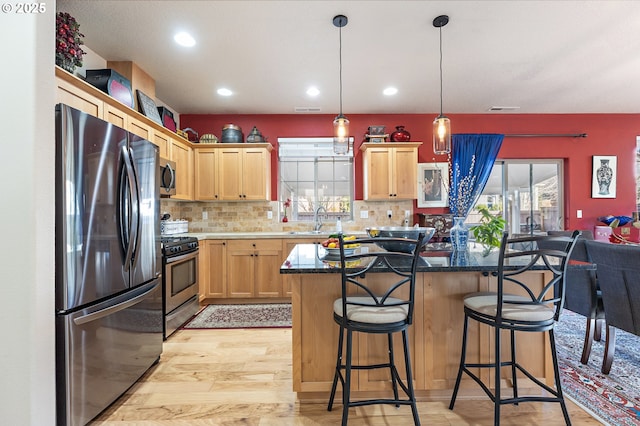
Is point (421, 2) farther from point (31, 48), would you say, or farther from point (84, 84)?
point (84, 84)

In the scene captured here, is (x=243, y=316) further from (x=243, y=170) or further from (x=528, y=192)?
(x=528, y=192)

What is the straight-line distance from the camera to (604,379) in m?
2.04

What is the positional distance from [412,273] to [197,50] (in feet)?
9.34

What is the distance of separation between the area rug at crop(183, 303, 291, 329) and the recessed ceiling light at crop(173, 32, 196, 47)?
282 centimetres

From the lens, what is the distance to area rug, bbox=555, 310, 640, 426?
1721 mm

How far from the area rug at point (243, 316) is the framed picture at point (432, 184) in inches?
104

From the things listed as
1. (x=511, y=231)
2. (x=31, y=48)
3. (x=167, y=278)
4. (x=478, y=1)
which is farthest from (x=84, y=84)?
(x=511, y=231)

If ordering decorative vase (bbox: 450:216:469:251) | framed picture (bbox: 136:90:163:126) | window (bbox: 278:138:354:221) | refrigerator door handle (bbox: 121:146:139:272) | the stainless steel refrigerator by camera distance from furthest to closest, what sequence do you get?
window (bbox: 278:138:354:221)
framed picture (bbox: 136:90:163:126)
decorative vase (bbox: 450:216:469:251)
refrigerator door handle (bbox: 121:146:139:272)
the stainless steel refrigerator

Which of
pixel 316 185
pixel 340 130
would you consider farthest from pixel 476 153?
pixel 340 130

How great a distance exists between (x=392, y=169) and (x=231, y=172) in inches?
92.1

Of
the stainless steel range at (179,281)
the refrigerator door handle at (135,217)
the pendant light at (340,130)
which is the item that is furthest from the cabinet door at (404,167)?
the refrigerator door handle at (135,217)

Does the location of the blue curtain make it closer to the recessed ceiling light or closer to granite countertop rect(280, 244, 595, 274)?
granite countertop rect(280, 244, 595, 274)

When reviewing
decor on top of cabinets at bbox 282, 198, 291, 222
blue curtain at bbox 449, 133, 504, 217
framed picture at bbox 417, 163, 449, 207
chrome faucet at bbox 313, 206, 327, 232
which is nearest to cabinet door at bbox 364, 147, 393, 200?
framed picture at bbox 417, 163, 449, 207

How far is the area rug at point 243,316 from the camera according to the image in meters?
3.12
